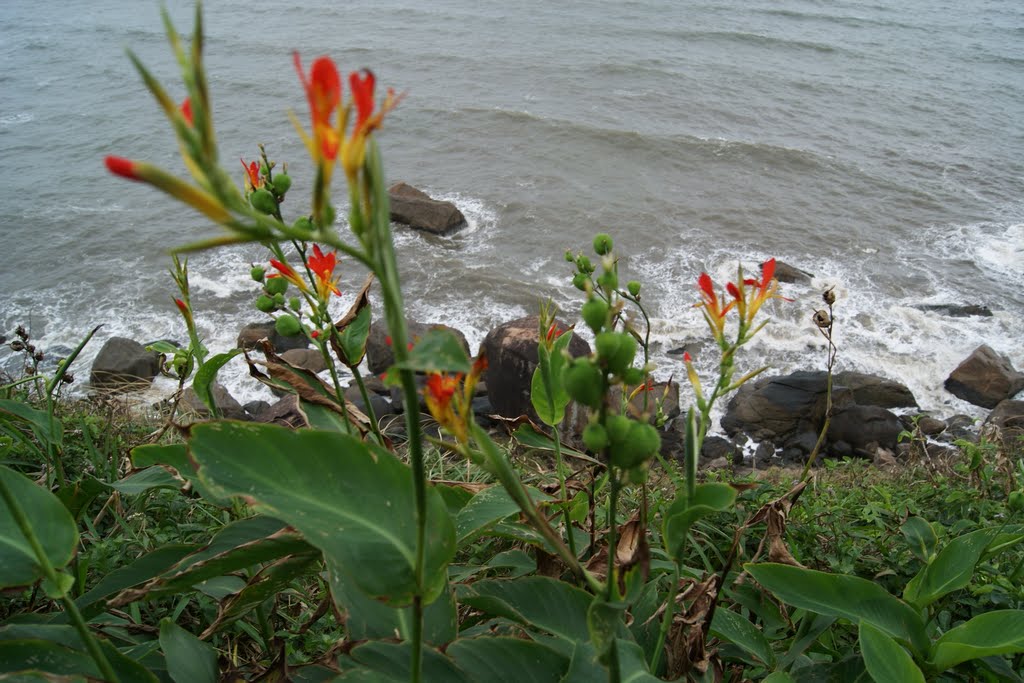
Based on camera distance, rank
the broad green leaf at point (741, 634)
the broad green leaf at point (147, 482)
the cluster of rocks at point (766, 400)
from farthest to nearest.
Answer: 1. the cluster of rocks at point (766, 400)
2. the broad green leaf at point (147, 482)
3. the broad green leaf at point (741, 634)

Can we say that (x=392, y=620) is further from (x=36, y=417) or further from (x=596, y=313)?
(x=36, y=417)

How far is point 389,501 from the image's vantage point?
867mm

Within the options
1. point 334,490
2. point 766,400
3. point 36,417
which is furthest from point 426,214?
point 334,490

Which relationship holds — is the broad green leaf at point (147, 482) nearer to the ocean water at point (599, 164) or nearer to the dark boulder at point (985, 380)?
the ocean water at point (599, 164)

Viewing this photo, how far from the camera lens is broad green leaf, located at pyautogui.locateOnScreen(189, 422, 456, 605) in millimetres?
809

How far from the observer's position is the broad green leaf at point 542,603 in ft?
3.83

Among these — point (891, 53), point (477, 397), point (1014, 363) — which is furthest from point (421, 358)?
point (891, 53)

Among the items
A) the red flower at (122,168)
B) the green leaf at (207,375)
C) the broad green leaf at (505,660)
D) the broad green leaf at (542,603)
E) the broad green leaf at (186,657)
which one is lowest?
the broad green leaf at (186,657)

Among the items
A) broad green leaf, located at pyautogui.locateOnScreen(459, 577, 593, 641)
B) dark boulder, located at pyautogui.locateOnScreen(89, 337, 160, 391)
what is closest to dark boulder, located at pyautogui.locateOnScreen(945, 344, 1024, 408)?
broad green leaf, located at pyautogui.locateOnScreen(459, 577, 593, 641)

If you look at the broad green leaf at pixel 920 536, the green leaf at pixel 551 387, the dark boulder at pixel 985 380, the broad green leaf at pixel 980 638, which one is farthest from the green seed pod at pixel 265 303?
the dark boulder at pixel 985 380

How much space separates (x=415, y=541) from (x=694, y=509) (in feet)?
1.08

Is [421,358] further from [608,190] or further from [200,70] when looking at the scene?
[608,190]

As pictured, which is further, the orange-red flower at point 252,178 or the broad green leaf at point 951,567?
the broad green leaf at point 951,567

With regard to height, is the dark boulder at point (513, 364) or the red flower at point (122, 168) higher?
the red flower at point (122, 168)
